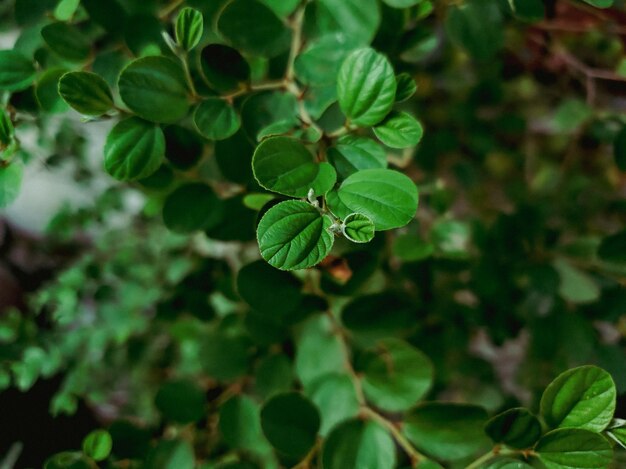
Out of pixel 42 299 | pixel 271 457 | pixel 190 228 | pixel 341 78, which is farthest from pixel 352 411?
pixel 42 299

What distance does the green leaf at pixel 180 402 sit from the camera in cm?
73

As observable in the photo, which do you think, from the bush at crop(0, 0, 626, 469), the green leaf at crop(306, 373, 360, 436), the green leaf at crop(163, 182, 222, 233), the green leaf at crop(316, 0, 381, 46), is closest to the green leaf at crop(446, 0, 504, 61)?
the bush at crop(0, 0, 626, 469)

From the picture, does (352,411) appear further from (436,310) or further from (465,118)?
(465,118)

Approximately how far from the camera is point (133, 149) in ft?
1.67

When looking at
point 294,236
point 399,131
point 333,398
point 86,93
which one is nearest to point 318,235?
point 294,236

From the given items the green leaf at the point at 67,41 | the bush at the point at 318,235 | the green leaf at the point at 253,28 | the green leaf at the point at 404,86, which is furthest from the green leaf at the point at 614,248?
the green leaf at the point at 67,41

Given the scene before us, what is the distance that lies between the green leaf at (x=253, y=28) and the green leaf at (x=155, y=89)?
8 centimetres

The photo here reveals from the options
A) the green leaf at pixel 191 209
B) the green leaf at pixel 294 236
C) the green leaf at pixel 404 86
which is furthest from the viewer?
the green leaf at pixel 191 209

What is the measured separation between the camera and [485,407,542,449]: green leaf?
48cm

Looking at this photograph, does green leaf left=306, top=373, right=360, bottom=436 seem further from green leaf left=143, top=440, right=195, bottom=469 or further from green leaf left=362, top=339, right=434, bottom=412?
green leaf left=143, top=440, right=195, bottom=469

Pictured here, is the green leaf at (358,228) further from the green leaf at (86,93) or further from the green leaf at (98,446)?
the green leaf at (98,446)

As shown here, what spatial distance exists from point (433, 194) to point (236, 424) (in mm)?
470

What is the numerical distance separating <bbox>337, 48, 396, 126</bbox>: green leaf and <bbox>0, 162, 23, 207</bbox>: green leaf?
35cm

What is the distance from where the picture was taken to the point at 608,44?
43.4 inches
